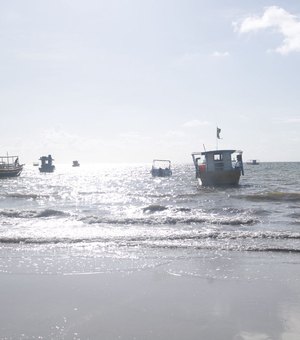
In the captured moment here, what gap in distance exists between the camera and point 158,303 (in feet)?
19.6

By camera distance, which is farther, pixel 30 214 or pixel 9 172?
pixel 9 172

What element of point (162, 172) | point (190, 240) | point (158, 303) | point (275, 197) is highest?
point (162, 172)

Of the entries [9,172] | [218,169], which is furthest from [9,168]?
[218,169]

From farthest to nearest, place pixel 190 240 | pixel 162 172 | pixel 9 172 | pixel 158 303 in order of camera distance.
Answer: pixel 162 172 → pixel 9 172 → pixel 190 240 → pixel 158 303

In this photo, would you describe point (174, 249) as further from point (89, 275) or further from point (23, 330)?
point (23, 330)

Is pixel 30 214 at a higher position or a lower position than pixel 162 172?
lower

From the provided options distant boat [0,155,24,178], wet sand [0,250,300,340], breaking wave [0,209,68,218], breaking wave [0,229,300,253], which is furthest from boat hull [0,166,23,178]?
wet sand [0,250,300,340]

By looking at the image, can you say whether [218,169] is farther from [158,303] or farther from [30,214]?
[158,303]

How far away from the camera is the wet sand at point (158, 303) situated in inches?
194

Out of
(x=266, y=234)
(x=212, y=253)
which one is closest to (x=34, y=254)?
(x=212, y=253)

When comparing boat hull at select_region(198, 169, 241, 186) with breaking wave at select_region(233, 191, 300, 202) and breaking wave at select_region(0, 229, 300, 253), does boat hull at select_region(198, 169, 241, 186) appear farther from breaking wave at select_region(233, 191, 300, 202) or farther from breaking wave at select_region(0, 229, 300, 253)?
breaking wave at select_region(0, 229, 300, 253)

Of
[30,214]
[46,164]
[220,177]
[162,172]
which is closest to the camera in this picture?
[30,214]

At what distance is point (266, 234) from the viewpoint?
499 inches

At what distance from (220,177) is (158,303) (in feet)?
102
